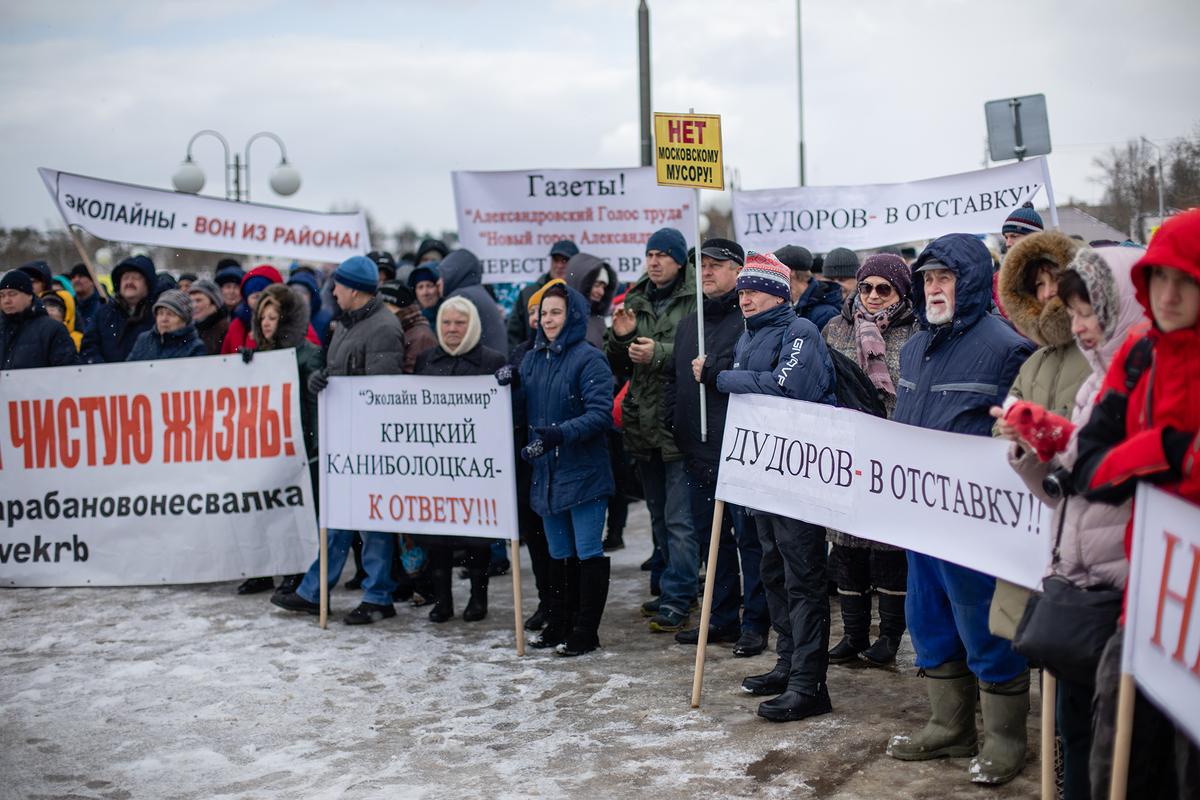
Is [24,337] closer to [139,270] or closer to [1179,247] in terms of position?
[139,270]

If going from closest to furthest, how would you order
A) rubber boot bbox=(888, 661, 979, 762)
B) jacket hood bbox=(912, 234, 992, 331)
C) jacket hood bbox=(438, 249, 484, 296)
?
jacket hood bbox=(912, 234, 992, 331)
rubber boot bbox=(888, 661, 979, 762)
jacket hood bbox=(438, 249, 484, 296)

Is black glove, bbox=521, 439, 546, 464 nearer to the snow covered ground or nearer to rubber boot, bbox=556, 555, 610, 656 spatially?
rubber boot, bbox=556, 555, 610, 656

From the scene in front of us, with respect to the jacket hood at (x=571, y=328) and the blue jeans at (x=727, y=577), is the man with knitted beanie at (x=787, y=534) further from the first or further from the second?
the jacket hood at (x=571, y=328)

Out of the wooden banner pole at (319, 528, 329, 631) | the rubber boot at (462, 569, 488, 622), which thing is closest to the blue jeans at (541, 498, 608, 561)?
the rubber boot at (462, 569, 488, 622)

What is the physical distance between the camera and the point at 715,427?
6.80 meters

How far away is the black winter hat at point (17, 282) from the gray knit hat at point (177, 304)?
1294 mm

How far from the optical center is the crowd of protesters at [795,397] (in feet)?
11.2

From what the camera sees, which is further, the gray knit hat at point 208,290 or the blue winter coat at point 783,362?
the gray knit hat at point 208,290

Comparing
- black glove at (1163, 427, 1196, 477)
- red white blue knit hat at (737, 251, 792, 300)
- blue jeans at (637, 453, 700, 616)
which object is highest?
red white blue knit hat at (737, 251, 792, 300)

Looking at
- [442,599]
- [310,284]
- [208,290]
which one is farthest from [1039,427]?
[310,284]

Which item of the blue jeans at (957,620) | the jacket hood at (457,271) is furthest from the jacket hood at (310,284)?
the blue jeans at (957,620)

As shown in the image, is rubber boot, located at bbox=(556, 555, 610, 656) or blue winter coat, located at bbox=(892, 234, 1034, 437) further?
rubber boot, located at bbox=(556, 555, 610, 656)

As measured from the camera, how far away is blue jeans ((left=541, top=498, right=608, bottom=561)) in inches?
271

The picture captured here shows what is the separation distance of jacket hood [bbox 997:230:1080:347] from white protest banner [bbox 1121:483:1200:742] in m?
1.14
